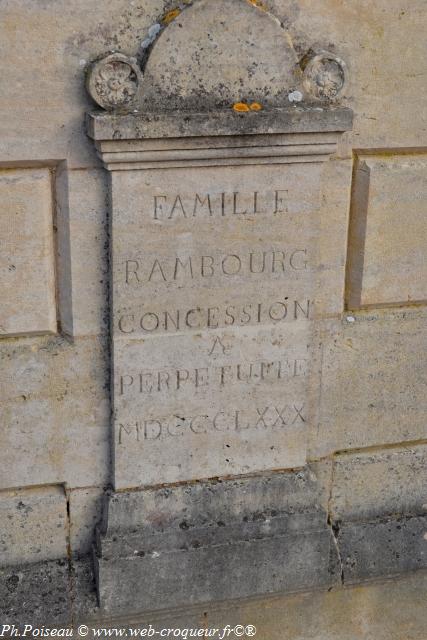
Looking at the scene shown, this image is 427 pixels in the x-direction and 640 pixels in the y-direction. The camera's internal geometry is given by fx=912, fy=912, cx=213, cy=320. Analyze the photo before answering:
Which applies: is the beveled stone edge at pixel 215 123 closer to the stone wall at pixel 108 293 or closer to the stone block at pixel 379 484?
the stone wall at pixel 108 293

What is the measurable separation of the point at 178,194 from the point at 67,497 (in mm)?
1347

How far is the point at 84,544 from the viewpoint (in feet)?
12.7

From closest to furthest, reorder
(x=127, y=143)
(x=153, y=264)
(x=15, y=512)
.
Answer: (x=127, y=143), (x=153, y=264), (x=15, y=512)

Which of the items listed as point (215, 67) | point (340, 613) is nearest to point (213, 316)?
point (215, 67)

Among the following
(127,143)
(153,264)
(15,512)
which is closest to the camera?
(127,143)

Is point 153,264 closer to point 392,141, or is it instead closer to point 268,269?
point 268,269

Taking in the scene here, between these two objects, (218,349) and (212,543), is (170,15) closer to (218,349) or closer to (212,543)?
(218,349)

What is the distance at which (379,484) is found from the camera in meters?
4.17

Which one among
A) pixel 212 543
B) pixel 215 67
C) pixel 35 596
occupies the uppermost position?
pixel 215 67

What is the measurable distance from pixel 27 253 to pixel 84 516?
3.80ft

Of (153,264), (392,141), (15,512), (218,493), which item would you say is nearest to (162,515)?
(218,493)

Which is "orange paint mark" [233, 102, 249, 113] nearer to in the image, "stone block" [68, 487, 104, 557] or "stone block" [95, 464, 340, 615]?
"stone block" [95, 464, 340, 615]

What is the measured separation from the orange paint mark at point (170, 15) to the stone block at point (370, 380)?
Result: 1384 mm

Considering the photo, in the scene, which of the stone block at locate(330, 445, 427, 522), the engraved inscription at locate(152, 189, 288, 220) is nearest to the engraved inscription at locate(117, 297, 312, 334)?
the engraved inscription at locate(152, 189, 288, 220)
